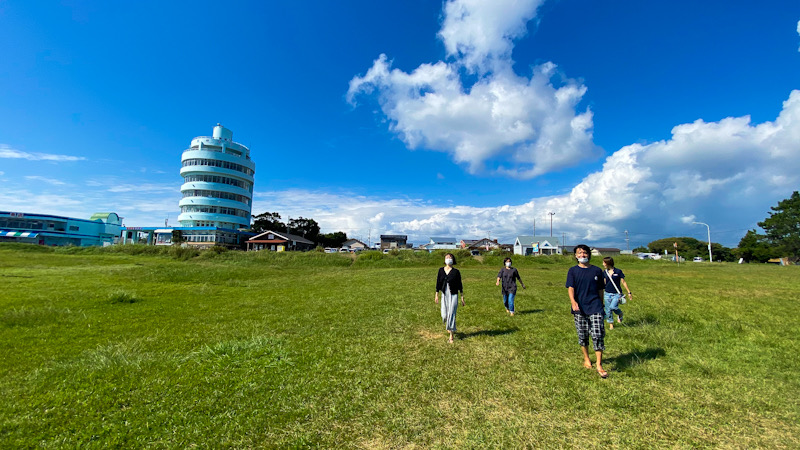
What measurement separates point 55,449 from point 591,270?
8.48 meters

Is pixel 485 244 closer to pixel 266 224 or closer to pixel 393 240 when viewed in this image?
pixel 393 240

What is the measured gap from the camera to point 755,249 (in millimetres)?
64562

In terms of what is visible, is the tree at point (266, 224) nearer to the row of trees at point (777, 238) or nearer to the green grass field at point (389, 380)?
the green grass field at point (389, 380)

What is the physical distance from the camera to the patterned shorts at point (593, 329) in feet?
19.7

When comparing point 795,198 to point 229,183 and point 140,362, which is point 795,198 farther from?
point 229,183

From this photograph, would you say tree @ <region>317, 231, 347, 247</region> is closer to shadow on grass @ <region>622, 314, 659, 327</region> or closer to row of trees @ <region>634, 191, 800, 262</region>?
shadow on grass @ <region>622, 314, 659, 327</region>

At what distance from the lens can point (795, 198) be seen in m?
64.6

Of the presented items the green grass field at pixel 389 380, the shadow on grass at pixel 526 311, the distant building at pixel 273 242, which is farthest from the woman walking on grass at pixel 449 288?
the distant building at pixel 273 242

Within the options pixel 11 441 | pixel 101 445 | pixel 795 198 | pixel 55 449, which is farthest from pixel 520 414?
pixel 795 198

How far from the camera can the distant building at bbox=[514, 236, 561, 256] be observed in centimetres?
7744

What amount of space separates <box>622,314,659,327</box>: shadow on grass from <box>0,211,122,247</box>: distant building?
91.2m

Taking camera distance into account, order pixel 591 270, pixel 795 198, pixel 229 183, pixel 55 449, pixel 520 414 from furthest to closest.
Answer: pixel 229 183
pixel 795 198
pixel 591 270
pixel 520 414
pixel 55 449

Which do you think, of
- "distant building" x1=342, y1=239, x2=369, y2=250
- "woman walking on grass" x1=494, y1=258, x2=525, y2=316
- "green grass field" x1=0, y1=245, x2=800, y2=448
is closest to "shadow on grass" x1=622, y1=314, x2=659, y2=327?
"green grass field" x1=0, y1=245, x2=800, y2=448

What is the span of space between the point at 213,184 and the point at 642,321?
7475 cm
